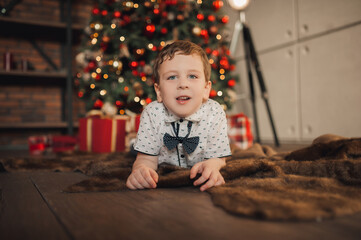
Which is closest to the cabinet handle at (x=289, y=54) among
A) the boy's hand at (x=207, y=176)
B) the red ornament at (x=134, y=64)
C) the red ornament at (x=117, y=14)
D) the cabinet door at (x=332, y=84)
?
the cabinet door at (x=332, y=84)

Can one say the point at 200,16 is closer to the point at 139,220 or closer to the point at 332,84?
the point at 332,84

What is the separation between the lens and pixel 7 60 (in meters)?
2.87

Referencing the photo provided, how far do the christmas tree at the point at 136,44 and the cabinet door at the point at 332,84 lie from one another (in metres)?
0.68

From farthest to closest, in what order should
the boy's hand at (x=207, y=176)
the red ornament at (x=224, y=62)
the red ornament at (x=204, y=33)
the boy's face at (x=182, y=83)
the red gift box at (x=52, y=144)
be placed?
the red ornament at (x=224, y=62)
the red ornament at (x=204, y=33)
the red gift box at (x=52, y=144)
the boy's face at (x=182, y=83)
the boy's hand at (x=207, y=176)

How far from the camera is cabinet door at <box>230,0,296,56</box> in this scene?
263 centimetres

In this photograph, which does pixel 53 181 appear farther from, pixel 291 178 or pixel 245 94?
pixel 245 94

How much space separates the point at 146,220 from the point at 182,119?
1.59 ft

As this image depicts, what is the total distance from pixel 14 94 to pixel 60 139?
1.19m

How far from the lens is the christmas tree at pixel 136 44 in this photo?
2.47 meters

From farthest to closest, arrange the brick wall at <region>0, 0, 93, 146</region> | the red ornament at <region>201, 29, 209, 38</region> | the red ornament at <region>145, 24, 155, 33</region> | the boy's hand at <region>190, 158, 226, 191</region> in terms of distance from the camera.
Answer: the brick wall at <region>0, 0, 93, 146</region> < the red ornament at <region>201, 29, 209, 38</region> < the red ornament at <region>145, 24, 155, 33</region> < the boy's hand at <region>190, 158, 226, 191</region>

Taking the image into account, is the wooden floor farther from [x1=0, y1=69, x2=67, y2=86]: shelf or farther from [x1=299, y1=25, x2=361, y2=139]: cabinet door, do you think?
[x1=0, y1=69, x2=67, y2=86]: shelf

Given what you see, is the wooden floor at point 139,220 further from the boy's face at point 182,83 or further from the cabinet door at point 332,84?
the cabinet door at point 332,84

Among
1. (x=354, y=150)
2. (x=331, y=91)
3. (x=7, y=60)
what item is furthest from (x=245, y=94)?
(x=7, y=60)

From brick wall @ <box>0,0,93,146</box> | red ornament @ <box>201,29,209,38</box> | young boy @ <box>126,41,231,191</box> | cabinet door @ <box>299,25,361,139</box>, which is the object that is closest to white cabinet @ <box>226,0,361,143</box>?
cabinet door @ <box>299,25,361,139</box>
